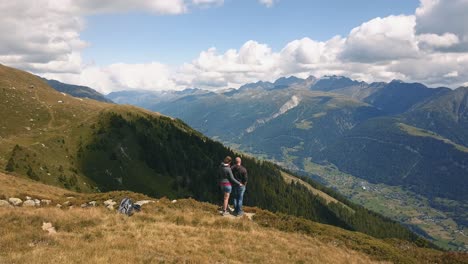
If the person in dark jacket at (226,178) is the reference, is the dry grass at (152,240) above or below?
below

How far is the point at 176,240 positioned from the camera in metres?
23.8

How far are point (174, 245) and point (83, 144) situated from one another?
96777mm

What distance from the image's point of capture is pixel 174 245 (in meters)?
22.5

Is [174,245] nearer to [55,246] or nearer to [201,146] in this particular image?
[55,246]

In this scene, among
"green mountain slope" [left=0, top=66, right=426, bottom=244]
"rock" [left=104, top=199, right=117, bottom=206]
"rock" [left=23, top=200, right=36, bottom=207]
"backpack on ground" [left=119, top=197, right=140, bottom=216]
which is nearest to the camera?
"backpack on ground" [left=119, top=197, right=140, bottom=216]

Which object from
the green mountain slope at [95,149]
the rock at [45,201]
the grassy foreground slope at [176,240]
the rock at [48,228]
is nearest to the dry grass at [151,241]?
the grassy foreground slope at [176,240]

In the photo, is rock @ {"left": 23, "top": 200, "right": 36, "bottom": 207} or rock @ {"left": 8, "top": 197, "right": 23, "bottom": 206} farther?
rock @ {"left": 23, "top": 200, "right": 36, "bottom": 207}

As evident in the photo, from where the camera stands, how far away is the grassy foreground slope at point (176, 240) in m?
19.4

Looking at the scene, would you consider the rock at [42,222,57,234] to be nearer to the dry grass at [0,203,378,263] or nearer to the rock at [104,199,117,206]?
the dry grass at [0,203,378,263]

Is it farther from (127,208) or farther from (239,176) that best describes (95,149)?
(239,176)

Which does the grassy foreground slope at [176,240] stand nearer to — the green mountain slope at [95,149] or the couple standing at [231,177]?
the couple standing at [231,177]

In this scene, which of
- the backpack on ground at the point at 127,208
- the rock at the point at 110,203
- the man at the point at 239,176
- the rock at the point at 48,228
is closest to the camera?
the rock at the point at 48,228

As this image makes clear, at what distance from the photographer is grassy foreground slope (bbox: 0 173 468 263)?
765 inches

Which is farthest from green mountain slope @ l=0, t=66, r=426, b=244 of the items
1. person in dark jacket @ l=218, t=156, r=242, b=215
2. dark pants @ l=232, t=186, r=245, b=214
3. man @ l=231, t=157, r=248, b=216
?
man @ l=231, t=157, r=248, b=216
